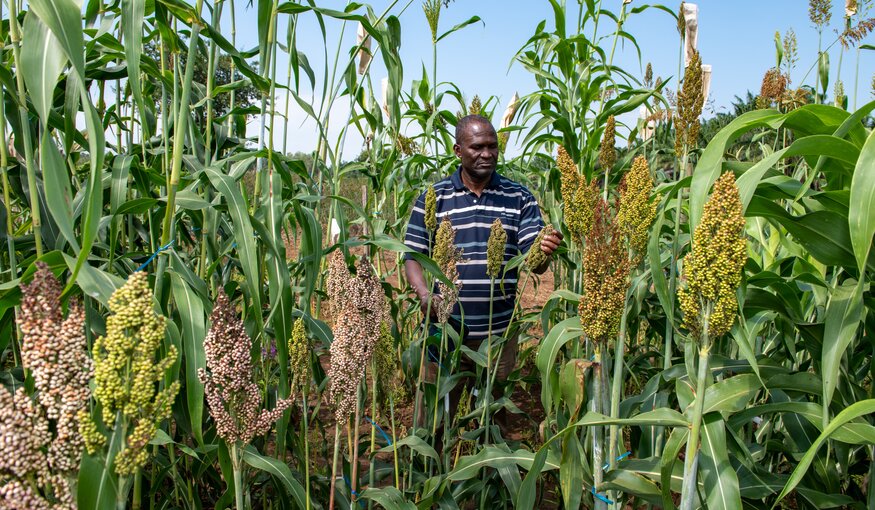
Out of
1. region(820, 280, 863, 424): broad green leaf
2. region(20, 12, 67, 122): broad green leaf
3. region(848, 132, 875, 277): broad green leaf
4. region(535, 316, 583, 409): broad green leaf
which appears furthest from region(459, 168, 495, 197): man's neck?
region(20, 12, 67, 122): broad green leaf

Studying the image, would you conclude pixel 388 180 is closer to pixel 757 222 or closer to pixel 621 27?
pixel 621 27

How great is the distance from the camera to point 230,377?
1.13 meters

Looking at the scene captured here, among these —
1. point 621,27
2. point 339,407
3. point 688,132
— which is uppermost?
point 621,27

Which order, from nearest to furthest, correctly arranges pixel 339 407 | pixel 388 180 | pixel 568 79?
pixel 339 407 < pixel 568 79 < pixel 388 180

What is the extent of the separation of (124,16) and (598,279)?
43.0 inches

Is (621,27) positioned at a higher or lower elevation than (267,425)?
higher

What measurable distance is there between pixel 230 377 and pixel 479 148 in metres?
2.06

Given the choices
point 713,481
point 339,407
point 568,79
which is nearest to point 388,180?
point 568,79

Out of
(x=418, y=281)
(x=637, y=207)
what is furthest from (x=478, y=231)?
(x=637, y=207)

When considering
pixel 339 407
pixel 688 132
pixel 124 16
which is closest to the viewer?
pixel 124 16

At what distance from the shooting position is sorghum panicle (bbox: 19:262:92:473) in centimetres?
78

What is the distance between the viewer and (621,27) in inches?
129

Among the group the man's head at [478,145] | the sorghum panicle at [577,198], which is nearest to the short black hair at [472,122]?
the man's head at [478,145]

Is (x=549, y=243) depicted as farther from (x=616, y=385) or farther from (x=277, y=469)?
(x=277, y=469)
